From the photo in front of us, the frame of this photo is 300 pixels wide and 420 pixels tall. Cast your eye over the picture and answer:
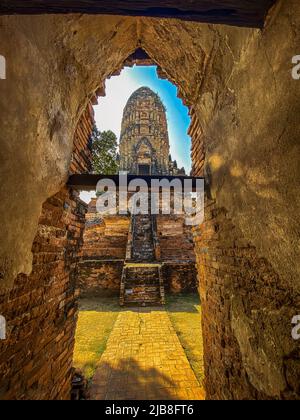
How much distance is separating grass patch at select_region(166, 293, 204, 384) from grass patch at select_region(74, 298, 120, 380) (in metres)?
1.99

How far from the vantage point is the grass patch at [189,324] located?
4.63 m

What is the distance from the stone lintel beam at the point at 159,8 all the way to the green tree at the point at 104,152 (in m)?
11.3

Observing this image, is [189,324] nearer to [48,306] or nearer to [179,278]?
[179,278]

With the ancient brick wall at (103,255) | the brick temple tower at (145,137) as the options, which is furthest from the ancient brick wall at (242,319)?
the brick temple tower at (145,137)

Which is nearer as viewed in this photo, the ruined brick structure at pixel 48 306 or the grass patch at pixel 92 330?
the ruined brick structure at pixel 48 306

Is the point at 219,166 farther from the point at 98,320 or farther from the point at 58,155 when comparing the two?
the point at 98,320

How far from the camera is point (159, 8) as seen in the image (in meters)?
1.31

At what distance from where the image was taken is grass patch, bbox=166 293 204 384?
15.2 feet

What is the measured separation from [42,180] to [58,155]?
490 millimetres

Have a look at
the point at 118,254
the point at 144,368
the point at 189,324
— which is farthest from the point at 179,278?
the point at 144,368

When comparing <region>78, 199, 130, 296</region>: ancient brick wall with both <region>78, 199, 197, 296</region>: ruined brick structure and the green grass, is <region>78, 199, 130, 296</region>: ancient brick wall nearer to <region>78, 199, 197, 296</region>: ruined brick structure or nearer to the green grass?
<region>78, 199, 197, 296</region>: ruined brick structure

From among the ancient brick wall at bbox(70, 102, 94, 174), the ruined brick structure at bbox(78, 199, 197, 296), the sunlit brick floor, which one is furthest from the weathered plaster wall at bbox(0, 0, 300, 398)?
the ruined brick structure at bbox(78, 199, 197, 296)

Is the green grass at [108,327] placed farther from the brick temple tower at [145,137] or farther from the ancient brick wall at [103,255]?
the brick temple tower at [145,137]
